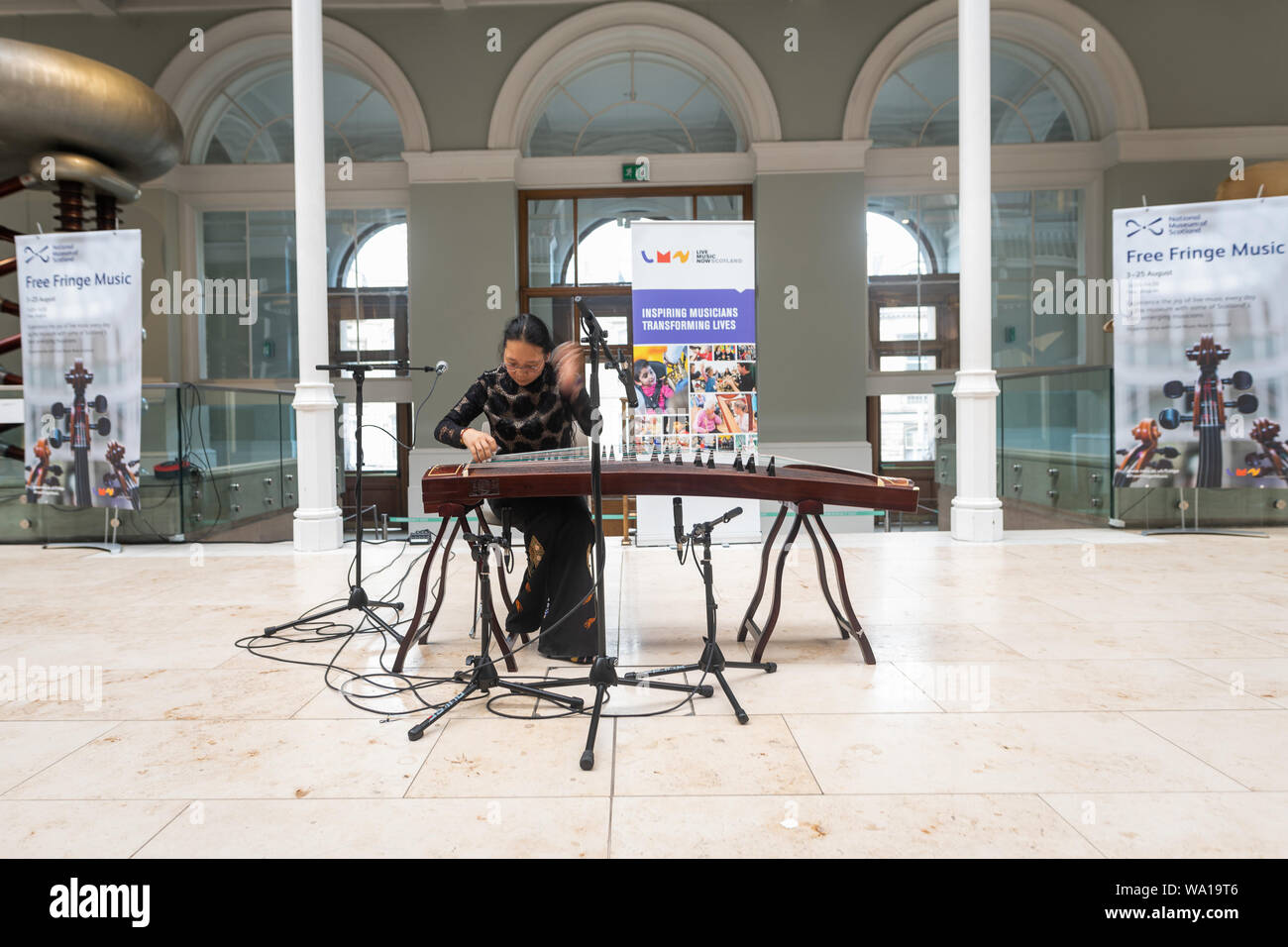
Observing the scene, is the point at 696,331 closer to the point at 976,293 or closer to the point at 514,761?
the point at 976,293

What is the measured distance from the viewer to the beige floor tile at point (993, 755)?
72.2 inches

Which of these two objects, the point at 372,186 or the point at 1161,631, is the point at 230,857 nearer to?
the point at 1161,631

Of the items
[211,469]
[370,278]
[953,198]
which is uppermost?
[953,198]

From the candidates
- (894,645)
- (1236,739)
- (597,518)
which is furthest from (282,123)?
(1236,739)

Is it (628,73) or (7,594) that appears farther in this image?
(628,73)

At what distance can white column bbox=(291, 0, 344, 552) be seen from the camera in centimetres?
536

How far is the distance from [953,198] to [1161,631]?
6.65 metres

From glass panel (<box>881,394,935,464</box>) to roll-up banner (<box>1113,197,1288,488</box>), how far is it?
11.1ft

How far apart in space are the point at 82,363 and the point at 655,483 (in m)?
4.65

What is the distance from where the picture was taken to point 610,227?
340 inches

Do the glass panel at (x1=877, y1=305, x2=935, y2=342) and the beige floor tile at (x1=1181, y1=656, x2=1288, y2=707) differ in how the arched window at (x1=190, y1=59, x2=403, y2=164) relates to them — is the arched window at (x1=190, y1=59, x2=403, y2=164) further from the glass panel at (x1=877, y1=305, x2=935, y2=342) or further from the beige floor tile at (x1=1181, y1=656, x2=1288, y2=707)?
the beige floor tile at (x1=1181, y1=656, x2=1288, y2=707)

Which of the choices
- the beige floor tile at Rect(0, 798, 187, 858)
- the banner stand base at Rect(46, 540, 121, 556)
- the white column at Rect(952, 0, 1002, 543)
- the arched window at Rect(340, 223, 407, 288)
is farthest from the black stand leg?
the arched window at Rect(340, 223, 407, 288)

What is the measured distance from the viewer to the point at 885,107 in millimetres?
8641
